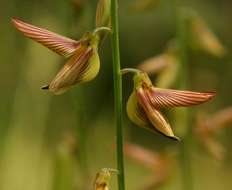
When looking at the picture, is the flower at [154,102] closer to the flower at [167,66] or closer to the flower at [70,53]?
the flower at [70,53]

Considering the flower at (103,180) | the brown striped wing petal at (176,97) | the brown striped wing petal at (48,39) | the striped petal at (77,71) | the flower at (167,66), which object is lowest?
the flower at (103,180)

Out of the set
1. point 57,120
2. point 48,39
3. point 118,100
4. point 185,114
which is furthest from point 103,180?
point 57,120

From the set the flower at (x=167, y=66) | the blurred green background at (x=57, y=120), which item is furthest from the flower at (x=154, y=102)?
the flower at (x=167, y=66)

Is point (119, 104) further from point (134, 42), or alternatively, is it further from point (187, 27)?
point (134, 42)

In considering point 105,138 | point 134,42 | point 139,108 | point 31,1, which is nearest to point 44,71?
point 139,108

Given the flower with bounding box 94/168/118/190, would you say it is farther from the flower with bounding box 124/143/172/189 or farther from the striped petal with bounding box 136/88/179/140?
the flower with bounding box 124/143/172/189
